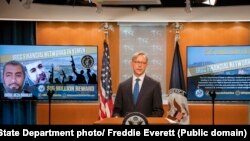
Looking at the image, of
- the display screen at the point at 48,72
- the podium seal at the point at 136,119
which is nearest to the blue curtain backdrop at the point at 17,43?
the display screen at the point at 48,72

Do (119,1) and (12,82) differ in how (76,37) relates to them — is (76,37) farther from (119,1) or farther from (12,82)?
(119,1)

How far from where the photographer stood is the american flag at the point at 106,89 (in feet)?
30.9

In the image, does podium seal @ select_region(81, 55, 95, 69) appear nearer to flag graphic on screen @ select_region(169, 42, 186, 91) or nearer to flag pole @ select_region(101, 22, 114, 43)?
flag pole @ select_region(101, 22, 114, 43)

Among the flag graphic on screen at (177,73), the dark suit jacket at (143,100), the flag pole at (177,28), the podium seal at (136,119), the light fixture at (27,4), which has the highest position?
the light fixture at (27,4)

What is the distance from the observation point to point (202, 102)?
981 centimetres

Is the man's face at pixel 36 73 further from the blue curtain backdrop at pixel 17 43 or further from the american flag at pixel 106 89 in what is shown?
the american flag at pixel 106 89

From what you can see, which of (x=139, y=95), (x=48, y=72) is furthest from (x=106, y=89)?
(x=139, y=95)

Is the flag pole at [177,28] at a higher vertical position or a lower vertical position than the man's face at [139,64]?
higher

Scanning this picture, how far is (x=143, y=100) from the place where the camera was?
5.64m

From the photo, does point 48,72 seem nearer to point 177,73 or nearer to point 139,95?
point 177,73

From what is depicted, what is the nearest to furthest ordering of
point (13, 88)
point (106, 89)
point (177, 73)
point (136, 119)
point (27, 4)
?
point (136, 119) < point (27, 4) < point (106, 89) < point (177, 73) < point (13, 88)

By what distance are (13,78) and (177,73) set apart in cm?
350

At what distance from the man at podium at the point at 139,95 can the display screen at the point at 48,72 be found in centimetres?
415

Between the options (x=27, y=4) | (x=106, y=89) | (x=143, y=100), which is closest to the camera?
(x=143, y=100)
